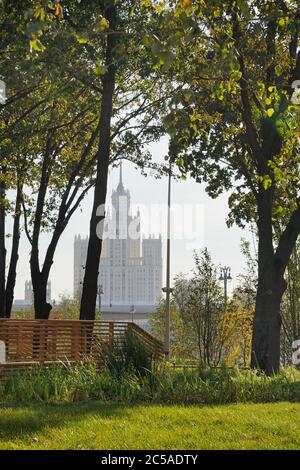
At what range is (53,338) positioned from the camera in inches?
616

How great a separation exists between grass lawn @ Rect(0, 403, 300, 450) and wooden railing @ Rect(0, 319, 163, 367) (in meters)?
4.60

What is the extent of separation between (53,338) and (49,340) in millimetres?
187

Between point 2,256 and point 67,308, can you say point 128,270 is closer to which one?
point 67,308

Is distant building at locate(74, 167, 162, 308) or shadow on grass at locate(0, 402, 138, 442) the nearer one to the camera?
shadow on grass at locate(0, 402, 138, 442)

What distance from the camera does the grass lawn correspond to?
22.3 ft

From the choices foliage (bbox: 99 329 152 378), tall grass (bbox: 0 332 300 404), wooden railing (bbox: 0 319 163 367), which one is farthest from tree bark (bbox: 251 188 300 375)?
foliage (bbox: 99 329 152 378)

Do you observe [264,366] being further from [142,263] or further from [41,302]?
[142,263]

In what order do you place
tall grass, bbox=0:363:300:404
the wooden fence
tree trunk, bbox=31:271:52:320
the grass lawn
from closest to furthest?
the grass lawn, tall grass, bbox=0:363:300:404, the wooden fence, tree trunk, bbox=31:271:52:320

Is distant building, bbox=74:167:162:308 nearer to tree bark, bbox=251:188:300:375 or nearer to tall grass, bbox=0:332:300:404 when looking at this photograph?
tree bark, bbox=251:188:300:375

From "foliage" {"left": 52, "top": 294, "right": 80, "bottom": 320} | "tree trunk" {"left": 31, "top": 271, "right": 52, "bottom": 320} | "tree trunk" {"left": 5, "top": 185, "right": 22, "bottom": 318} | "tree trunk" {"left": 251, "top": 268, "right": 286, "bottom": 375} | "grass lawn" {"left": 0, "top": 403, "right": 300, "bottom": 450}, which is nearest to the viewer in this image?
"grass lawn" {"left": 0, "top": 403, "right": 300, "bottom": 450}

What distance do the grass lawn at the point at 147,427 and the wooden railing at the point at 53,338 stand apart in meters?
4.60

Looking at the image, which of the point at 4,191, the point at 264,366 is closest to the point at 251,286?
the point at 4,191

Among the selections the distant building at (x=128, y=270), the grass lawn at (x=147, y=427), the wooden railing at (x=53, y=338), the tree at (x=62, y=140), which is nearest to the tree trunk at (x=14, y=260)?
the tree at (x=62, y=140)

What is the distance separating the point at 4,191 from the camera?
25.1 metres
